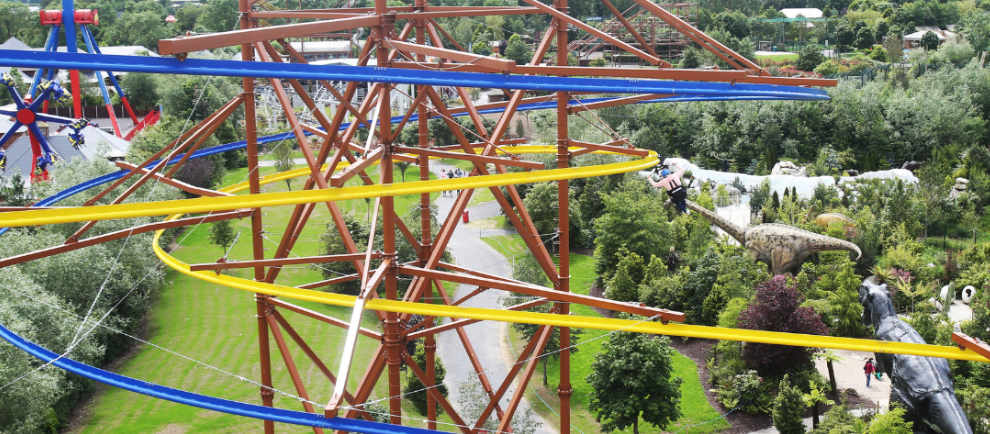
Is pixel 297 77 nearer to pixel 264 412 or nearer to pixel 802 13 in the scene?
pixel 264 412

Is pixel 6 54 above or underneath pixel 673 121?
above

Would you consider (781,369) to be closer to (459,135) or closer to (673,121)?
(459,135)

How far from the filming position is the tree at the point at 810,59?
7238 cm

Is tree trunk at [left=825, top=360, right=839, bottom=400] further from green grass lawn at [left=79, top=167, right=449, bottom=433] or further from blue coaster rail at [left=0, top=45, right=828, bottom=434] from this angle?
blue coaster rail at [left=0, top=45, right=828, bottom=434]

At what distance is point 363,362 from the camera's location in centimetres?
2920

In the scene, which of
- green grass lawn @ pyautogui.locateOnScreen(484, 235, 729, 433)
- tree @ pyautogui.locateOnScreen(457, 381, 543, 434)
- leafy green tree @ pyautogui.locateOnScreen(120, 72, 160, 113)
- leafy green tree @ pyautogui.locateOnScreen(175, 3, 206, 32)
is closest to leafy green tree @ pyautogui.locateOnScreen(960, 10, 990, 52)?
green grass lawn @ pyautogui.locateOnScreen(484, 235, 729, 433)

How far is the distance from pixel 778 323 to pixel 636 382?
175 inches

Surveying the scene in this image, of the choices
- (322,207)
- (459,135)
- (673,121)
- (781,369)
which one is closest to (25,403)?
(459,135)

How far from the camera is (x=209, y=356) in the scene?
3031 centimetres

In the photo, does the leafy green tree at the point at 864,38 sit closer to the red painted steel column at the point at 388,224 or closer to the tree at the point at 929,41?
the tree at the point at 929,41

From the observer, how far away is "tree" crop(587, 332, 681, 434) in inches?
917

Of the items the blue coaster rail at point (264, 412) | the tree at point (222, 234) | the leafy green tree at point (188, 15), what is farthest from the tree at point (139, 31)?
the blue coaster rail at point (264, 412)

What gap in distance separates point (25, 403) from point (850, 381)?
851 inches

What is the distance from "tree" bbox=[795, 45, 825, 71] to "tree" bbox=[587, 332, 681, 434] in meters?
54.5
